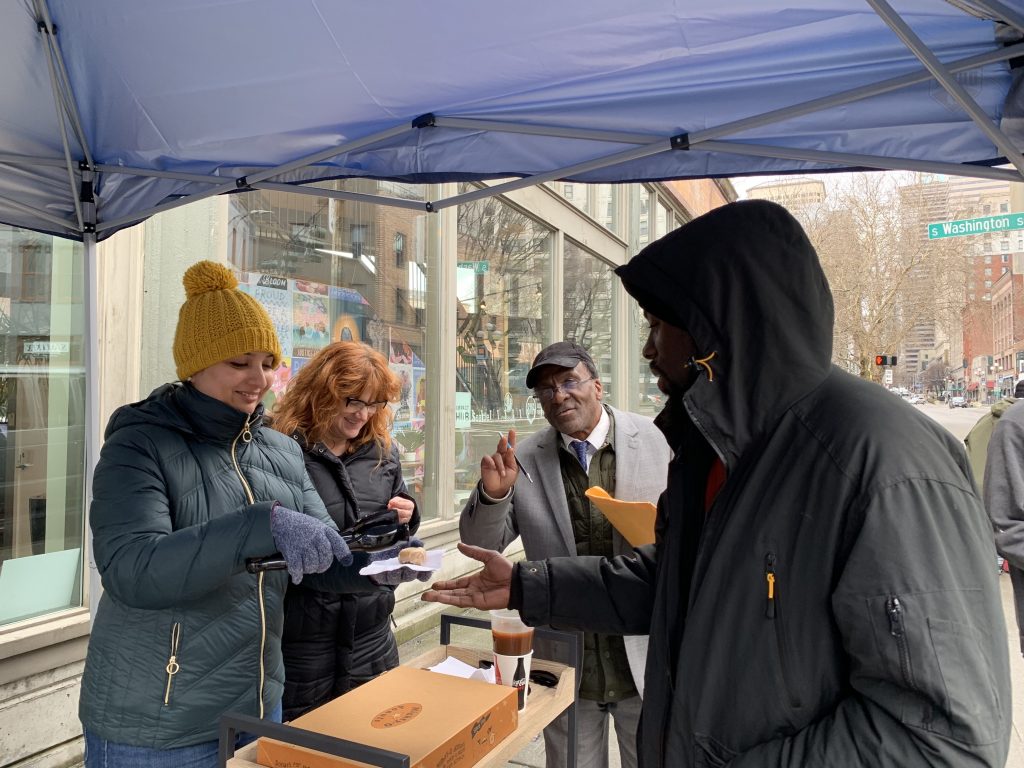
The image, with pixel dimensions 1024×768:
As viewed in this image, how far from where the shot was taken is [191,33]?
6.76 feet

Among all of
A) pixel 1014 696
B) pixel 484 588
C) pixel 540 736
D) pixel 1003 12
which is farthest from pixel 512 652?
pixel 1014 696

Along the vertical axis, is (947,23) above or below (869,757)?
above

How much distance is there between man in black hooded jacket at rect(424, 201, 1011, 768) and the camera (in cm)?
99

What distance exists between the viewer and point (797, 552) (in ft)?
3.68

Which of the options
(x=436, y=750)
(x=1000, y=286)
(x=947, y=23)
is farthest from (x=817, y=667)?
(x=1000, y=286)

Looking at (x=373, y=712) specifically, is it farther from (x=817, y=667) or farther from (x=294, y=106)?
(x=294, y=106)

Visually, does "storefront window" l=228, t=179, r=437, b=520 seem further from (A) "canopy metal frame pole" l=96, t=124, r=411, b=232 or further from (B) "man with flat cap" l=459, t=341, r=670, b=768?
(B) "man with flat cap" l=459, t=341, r=670, b=768

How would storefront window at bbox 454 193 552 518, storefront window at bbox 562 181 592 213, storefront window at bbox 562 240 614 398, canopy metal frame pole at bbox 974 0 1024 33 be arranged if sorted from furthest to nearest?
storefront window at bbox 562 240 614 398 → storefront window at bbox 562 181 592 213 → storefront window at bbox 454 193 552 518 → canopy metal frame pole at bbox 974 0 1024 33

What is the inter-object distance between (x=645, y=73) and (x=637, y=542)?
1.47 metres

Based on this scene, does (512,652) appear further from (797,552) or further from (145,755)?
(797,552)

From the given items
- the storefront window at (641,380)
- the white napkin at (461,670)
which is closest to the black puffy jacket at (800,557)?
the white napkin at (461,670)

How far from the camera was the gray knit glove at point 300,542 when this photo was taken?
1.77 meters

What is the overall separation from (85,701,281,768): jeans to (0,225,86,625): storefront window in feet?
6.04

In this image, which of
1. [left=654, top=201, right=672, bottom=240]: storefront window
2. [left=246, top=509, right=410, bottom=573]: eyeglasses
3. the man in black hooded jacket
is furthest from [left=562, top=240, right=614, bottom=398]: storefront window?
the man in black hooded jacket
